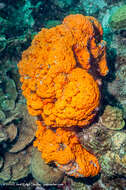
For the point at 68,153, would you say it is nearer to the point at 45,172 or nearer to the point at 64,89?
the point at 64,89

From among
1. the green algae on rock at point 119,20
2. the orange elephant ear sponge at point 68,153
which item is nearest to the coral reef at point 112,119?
the orange elephant ear sponge at point 68,153

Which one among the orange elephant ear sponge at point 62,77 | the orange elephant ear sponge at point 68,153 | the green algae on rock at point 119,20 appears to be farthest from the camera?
the green algae on rock at point 119,20

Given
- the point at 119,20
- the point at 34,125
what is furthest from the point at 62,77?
the point at 119,20

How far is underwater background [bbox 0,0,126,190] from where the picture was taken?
289 centimetres

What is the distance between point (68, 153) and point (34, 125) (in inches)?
85.2

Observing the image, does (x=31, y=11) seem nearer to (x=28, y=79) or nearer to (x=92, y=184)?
(x=28, y=79)

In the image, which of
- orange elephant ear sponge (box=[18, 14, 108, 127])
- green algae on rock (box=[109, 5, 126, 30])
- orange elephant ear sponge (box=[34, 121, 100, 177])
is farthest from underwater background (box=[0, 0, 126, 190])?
orange elephant ear sponge (box=[18, 14, 108, 127])

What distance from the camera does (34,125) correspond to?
4676 mm

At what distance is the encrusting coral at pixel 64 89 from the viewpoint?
245 centimetres

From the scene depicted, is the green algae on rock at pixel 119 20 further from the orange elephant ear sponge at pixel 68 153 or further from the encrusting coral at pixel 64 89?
the orange elephant ear sponge at pixel 68 153

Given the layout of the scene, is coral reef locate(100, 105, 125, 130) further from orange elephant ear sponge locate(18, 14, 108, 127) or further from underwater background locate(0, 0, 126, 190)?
orange elephant ear sponge locate(18, 14, 108, 127)

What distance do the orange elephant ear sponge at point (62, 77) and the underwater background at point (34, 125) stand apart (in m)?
0.65

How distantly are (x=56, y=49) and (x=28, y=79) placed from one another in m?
0.83

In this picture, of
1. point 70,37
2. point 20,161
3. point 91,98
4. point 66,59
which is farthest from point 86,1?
point 20,161
